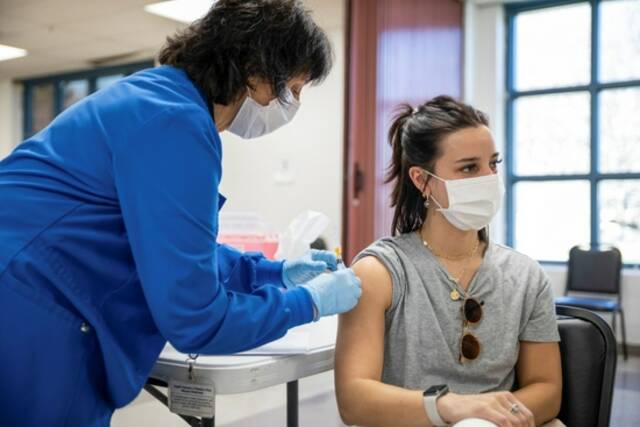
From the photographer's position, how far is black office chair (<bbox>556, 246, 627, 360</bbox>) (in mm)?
4465

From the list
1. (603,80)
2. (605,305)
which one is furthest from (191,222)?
(603,80)

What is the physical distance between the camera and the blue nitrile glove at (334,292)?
109 cm

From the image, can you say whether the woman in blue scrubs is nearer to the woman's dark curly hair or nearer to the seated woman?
the woman's dark curly hair

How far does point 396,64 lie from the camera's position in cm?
416

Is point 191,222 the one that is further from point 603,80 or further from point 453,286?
point 603,80

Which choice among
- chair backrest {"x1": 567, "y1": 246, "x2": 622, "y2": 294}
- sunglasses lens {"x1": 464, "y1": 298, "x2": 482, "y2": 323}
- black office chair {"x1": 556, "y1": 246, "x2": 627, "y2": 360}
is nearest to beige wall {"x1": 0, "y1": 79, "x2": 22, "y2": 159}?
sunglasses lens {"x1": 464, "y1": 298, "x2": 482, "y2": 323}

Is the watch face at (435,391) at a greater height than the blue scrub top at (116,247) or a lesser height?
lesser

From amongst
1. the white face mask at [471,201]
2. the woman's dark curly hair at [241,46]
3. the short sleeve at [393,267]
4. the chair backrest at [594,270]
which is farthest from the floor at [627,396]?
the woman's dark curly hair at [241,46]

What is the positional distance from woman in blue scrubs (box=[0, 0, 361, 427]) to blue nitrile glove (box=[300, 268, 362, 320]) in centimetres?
4

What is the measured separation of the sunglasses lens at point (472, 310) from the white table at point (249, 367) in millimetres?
288

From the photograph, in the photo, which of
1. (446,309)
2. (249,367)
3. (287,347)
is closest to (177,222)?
(249,367)

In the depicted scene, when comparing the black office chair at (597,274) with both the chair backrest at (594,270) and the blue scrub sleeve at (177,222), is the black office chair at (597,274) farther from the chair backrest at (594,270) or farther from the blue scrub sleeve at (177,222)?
the blue scrub sleeve at (177,222)

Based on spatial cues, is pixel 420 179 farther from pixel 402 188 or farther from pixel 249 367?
pixel 249 367

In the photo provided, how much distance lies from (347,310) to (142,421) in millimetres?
2087
